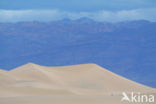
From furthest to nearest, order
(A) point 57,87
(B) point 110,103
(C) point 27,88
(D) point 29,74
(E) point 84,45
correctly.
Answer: (E) point 84,45 < (D) point 29,74 < (A) point 57,87 < (C) point 27,88 < (B) point 110,103

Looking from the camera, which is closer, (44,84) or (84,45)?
(44,84)

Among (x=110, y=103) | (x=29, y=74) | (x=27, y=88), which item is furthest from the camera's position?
(x=29, y=74)

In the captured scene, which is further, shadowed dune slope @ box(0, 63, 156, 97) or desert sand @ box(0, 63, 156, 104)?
shadowed dune slope @ box(0, 63, 156, 97)

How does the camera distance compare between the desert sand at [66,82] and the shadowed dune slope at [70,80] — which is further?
the shadowed dune slope at [70,80]

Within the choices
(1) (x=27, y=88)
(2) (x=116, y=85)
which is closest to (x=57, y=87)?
(1) (x=27, y=88)

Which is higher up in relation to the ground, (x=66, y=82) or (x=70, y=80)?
(x=70, y=80)

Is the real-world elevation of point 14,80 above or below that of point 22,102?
above

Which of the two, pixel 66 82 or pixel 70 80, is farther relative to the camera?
pixel 70 80

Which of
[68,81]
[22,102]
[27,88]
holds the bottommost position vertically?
[22,102]

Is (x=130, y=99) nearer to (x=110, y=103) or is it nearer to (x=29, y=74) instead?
(x=110, y=103)
